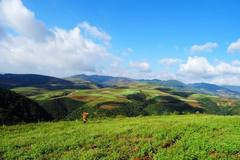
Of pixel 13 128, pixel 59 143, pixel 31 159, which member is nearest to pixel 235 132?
pixel 59 143

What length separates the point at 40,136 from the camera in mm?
25797

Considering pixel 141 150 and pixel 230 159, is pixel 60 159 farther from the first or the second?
pixel 230 159

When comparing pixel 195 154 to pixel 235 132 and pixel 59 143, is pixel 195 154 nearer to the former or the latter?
pixel 235 132

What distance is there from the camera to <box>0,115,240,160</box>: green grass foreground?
19391mm

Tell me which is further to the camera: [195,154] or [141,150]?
[141,150]

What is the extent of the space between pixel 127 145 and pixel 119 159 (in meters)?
3.04

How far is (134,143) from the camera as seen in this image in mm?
22188

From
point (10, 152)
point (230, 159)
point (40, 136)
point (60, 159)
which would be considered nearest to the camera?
point (230, 159)

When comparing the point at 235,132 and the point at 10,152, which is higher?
the point at 235,132

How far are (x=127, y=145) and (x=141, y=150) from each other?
190cm

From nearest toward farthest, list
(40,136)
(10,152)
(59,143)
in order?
(10,152)
(59,143)
(40,136)

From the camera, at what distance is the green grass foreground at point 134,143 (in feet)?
63.6

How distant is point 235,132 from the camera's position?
24.1 m

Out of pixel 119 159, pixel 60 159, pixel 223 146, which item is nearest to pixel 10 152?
pixel 60 159
